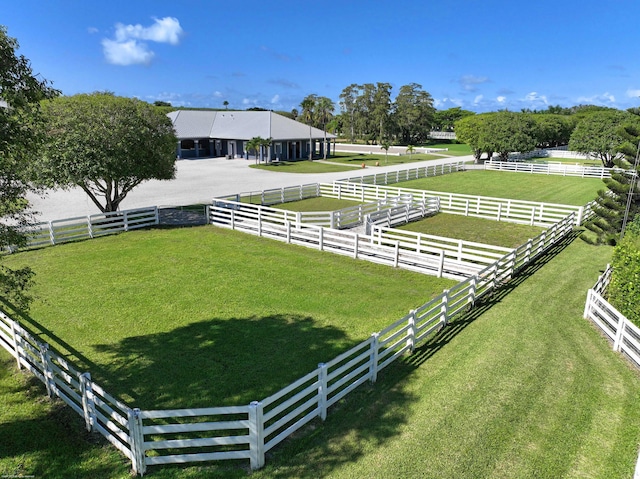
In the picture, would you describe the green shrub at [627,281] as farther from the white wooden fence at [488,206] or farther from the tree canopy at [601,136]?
the tree canopy at [601,136]

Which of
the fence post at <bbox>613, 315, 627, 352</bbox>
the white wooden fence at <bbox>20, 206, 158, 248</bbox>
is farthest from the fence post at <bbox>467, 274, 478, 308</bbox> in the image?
the white wooden fence at <bbox>20, 206, 158, 248</bbox>

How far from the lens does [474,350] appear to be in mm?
9312

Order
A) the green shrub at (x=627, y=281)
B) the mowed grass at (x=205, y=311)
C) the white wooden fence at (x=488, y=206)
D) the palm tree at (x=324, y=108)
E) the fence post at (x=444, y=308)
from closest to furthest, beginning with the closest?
the mowed grass at (x=205, y=311) → the green shrub at (x=627, y=281) → the fence post at (x=444, y=308) → the white wooden fence at (x=488, y=206) → the palm tree at (x=324, y=108)

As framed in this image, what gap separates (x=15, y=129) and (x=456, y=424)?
799 centimetres

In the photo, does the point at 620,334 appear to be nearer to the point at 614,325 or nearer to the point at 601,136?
the point at 614,325

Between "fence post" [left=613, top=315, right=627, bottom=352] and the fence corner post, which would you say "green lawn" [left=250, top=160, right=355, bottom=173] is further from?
the fence corner post

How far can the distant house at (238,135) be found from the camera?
52.9m

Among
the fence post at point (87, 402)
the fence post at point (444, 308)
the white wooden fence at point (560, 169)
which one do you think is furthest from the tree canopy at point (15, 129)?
the white wooden fence at point (560, 169)

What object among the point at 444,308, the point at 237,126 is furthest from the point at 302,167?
the point at 444,308

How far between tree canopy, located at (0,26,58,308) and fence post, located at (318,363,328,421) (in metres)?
5.26

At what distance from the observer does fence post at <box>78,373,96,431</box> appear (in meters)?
6.61

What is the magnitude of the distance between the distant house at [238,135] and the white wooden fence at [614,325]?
43.2m

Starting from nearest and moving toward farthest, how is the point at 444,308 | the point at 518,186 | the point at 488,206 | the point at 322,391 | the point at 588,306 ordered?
1. the point at 322,391
2. the point at 444,308
3. the point at 588,306
4. the point at 488,206
5. the point at 518,186

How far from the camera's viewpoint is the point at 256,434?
5.93 meters
